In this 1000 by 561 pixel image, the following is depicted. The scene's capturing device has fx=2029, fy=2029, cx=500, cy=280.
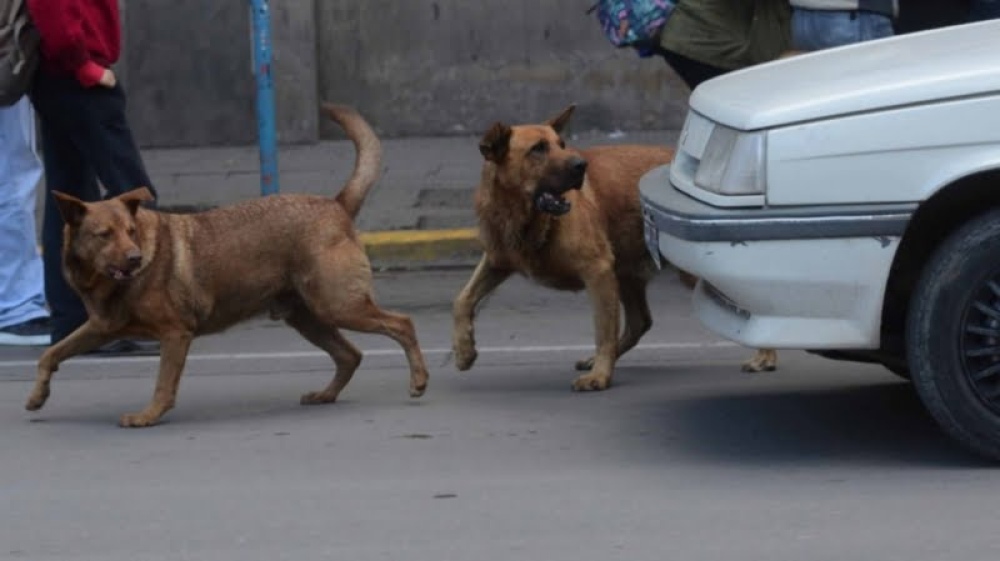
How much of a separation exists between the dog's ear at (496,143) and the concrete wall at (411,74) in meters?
6.87

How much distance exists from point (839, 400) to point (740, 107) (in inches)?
58.4

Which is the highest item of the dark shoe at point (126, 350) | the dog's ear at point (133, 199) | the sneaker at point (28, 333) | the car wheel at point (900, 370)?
the dog's ear at point (133, 199)

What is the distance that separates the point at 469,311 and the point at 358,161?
28.0 inches

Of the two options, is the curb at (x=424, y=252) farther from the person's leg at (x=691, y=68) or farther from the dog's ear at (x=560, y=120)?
the dog's ear at (x=560, y=120)

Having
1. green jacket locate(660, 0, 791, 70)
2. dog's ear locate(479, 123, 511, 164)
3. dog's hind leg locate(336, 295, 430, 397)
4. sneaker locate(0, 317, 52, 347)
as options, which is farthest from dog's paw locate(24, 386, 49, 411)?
green jacket locate(660, 0, 791, 70)

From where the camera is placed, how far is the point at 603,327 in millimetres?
7559

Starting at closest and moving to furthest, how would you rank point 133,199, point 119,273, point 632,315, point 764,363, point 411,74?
point 119,273, point 133,199, point 764,363, point 632,315, point 411,74

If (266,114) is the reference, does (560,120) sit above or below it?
above

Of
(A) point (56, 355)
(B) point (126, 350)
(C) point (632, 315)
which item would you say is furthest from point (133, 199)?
(C) point (632, 315)

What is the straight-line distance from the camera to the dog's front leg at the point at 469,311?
7.70m

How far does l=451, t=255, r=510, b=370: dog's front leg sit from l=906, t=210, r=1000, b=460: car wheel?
2.16 m

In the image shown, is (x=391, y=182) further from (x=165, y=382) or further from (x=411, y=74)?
(x=165, y=382)

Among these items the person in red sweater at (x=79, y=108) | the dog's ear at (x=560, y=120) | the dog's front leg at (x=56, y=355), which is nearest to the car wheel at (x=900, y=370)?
the dog's ear at (x=560, y=120)

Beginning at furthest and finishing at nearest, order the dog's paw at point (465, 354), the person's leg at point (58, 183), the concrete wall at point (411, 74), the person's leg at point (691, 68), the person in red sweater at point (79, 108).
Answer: the concrete wall at point (411, 74)
the person's leg at point (691, 68)
the person's leg at point (58, 183)
the person in red sweater at point (79, 108)
the dog's paw at point (465, 354)
